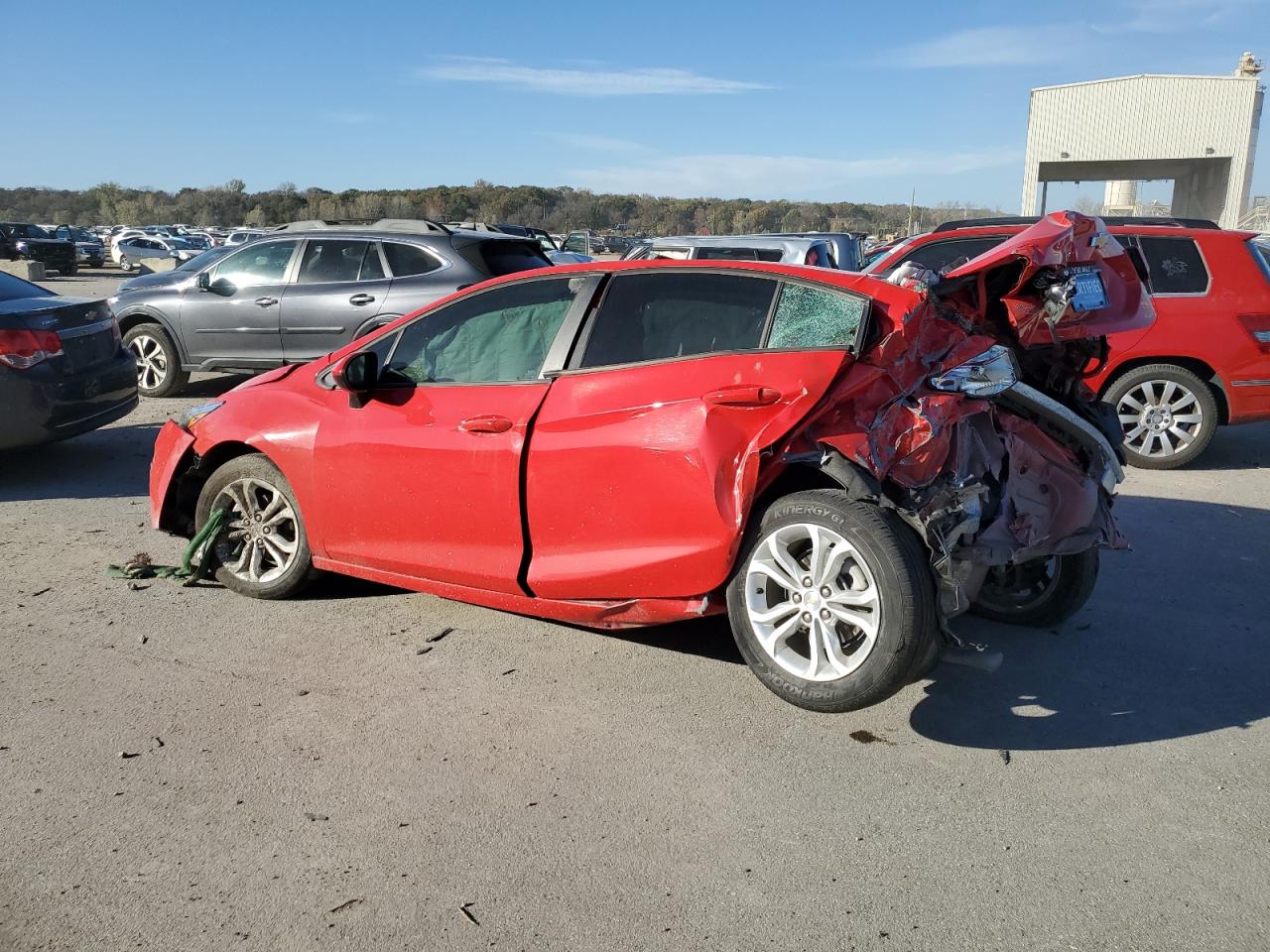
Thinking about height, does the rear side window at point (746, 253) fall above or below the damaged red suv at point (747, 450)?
above

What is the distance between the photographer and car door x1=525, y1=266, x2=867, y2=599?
148 inches

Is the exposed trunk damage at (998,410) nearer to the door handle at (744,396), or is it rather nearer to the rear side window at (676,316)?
the door handle at (744,396)

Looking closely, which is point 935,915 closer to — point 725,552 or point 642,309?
point 725,552

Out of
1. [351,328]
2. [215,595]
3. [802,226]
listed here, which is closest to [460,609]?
[215,595]

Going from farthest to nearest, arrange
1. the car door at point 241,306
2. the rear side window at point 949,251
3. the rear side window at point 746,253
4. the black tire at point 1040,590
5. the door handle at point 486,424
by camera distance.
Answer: the rear side window at point 746,253 → the car door at point 241,306 → the rear side window at point 949,251 → the black tire at point 1040,590 → the door handle at point 486,424

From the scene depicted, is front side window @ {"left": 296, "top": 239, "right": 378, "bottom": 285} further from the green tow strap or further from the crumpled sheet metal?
the crumpled sheet metal

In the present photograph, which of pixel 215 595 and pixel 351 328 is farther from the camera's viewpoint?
pixel 351 328

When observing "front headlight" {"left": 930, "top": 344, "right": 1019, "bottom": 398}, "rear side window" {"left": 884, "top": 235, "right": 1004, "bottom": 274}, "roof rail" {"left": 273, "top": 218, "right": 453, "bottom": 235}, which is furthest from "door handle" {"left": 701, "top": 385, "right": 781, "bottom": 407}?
"roof rail" {"left": 273, "top": 218, "right": 453, "bottom": 235}

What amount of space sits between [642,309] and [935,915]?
2496 millimetres

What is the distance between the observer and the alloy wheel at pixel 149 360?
1094 centimetres

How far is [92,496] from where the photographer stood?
23.5 ft

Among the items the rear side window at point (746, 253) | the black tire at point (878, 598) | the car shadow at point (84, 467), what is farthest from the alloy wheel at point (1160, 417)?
the car shadow at point (84, 467)

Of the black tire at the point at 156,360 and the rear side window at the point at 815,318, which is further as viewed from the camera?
the black tire at the point at 156,360

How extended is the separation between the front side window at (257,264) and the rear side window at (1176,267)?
312 inches
